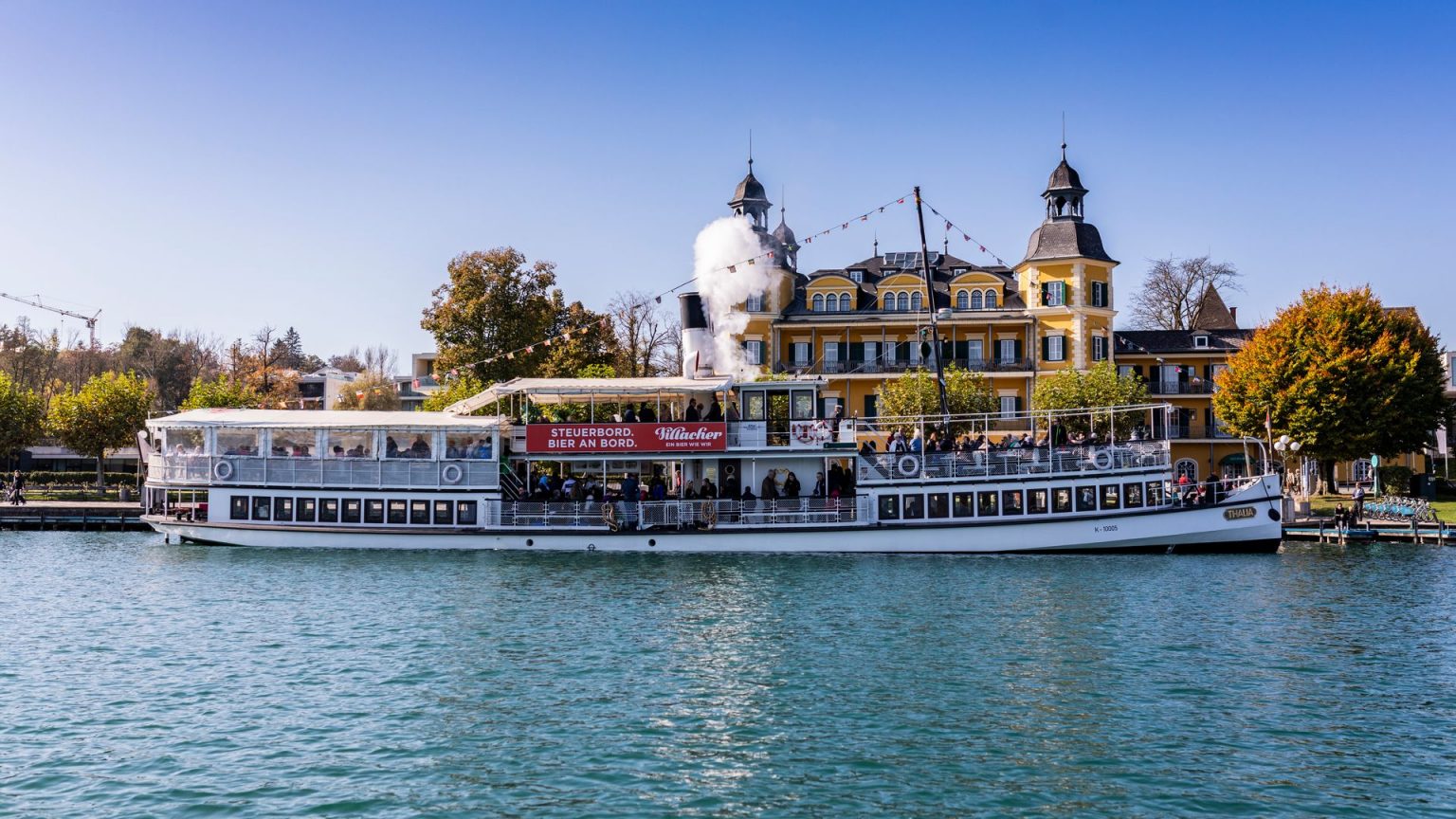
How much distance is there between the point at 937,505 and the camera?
1451 inches

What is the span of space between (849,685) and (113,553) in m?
30.9

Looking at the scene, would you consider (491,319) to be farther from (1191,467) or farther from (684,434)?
(1191,467)

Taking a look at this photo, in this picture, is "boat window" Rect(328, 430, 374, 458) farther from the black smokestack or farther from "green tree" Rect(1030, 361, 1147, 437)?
"green tree" Rect(1030, 361, 1147, 437)

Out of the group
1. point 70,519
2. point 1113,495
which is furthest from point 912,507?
point 70,519

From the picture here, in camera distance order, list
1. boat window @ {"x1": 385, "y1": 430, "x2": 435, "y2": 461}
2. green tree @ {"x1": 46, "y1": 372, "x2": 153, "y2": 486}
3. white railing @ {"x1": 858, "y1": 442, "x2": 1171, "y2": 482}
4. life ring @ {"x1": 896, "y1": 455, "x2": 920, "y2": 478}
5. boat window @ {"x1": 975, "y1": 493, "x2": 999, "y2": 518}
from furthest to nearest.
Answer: green tree @ {"x1": 46, "y1": 372, "x2": 153, "y2": 486} → boat window @ {"x1": 385, "y1": 430, "x2": 435, "y2": 461} → life ring @ {"x1": 896, "y1": 455, "x2": 920, "y2": 478} → boat window @ {"x1": 975, "y1": 493, "x2": 999, "y2": 518} → white railing @ {"x1": 858, "y1": 442, "x2": 1171, "y2": 482}

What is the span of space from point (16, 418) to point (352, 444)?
1391 inches

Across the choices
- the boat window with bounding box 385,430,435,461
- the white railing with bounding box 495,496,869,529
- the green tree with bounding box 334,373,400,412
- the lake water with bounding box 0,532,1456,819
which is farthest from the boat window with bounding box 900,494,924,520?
the green tree with bounding box 334,373,400,412

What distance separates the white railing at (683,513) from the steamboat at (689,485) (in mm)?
64

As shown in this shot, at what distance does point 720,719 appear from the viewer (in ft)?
59.3

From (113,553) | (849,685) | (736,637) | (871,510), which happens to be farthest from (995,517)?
(113,553)

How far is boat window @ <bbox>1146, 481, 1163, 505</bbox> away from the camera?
3656cm

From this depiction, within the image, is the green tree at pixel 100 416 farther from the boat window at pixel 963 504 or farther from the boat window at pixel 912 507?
the boat window at pixel 963 504

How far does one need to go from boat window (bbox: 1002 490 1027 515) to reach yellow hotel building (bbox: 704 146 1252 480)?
2935cm

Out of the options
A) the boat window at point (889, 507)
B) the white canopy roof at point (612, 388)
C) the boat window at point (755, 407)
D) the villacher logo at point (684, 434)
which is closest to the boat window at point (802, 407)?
the boat window at point (755, 407)
